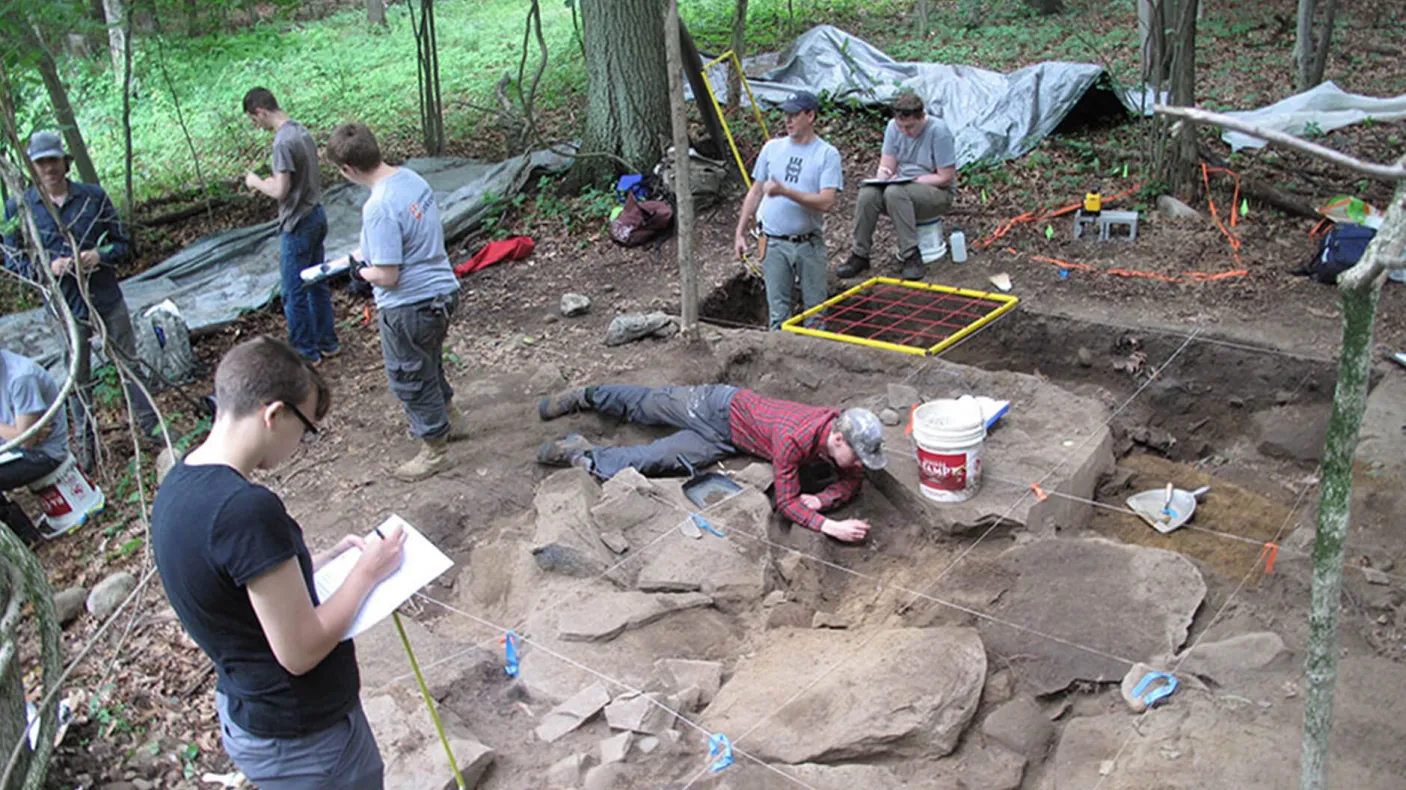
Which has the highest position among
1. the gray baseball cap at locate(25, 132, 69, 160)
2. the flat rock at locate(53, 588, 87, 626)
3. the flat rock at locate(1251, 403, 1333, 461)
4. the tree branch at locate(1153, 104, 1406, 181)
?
the tree branch at locate(1153, 104, 1406, 181)

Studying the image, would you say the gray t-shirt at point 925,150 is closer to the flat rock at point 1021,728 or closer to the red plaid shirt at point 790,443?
the red plaid shirt at point 790,443

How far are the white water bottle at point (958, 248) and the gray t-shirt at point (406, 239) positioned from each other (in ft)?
13.5

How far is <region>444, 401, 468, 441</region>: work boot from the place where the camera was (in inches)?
223

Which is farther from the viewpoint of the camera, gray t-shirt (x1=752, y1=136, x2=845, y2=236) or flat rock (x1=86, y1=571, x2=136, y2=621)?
gray t-shirt (x1=752, y1=136, x2=845, y2=236)

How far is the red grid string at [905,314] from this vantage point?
661 cm

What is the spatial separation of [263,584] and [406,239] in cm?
309

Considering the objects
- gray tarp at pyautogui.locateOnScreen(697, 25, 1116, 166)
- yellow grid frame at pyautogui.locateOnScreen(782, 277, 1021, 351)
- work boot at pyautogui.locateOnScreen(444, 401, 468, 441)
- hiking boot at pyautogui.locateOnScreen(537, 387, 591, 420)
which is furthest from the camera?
gray tarp at pyautogui.locateOnScreen(697, 25, 1116, 166)

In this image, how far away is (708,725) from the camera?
3439 millimetres

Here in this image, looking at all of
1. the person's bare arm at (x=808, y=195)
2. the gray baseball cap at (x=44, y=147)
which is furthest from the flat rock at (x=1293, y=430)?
the gray baseball cap at (x=44, y=147)

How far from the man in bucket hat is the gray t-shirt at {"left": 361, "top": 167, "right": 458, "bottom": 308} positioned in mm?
1973

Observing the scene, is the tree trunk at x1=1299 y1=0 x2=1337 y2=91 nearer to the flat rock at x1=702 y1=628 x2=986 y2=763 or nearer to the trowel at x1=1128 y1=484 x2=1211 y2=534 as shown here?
the trowel at x1=1128 y1=484 x2=1211 y2=534

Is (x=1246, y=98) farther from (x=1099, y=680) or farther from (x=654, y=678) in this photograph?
(x=654, y=678)

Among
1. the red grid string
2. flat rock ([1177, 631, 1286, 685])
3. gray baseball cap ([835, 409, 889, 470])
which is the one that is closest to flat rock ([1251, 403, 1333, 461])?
the red grid string

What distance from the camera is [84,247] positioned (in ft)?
20.1
